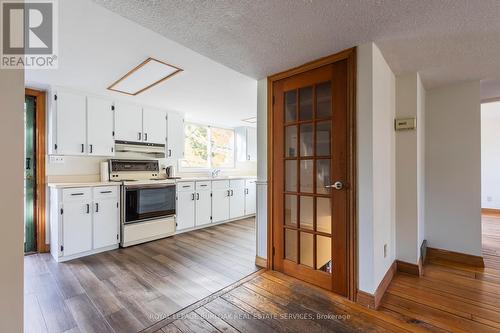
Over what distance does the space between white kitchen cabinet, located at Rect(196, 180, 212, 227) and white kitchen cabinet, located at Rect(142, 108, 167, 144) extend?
3.38ft

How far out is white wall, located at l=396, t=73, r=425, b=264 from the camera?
95.7 inches

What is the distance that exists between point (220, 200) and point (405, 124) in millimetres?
3244

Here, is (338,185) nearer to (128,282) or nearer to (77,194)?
(128,282)

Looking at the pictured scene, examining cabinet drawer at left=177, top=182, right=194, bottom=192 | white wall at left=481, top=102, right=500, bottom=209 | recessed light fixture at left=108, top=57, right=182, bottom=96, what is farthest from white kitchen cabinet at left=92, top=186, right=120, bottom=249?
white wall at left=481, top=102, right=500, bottom=209

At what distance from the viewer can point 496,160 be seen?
5.41 m

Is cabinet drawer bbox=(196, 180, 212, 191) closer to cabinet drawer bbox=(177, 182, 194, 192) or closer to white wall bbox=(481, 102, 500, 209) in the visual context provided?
cabinet drawer bbox=(177, 182, 194, 192)

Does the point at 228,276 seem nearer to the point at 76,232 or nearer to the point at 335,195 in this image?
the point at 335,195

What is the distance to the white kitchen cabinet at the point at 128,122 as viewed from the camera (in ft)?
11.6

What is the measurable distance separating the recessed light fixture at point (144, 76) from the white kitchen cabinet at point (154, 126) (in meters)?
0.70

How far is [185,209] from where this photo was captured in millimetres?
4031

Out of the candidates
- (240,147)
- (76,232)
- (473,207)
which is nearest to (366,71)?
(473,207)

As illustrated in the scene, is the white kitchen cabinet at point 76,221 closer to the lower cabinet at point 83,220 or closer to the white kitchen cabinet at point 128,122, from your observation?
the lower cabinet at point 83,220

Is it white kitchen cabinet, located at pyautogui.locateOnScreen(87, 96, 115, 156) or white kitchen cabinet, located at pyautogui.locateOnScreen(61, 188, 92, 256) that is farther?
white kitchen cabinet, located at pyautogui.locateOnScreen(87, 96, 115, 156)

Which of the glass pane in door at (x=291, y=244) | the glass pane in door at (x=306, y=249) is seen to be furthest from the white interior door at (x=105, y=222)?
the glass pane in door at (x=306, y=249)
